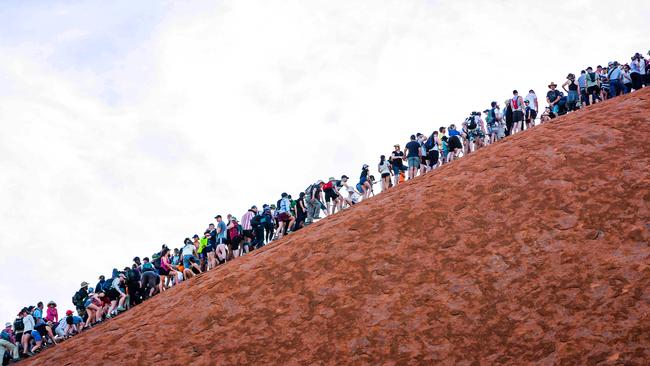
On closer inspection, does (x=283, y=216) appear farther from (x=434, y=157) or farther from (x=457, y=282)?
(x=457, y=282)

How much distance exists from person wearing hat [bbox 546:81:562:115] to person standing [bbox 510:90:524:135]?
1.47 m

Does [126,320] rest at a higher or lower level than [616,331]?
higher

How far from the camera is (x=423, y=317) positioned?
20531mm

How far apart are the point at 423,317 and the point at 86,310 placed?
1527 centimetres

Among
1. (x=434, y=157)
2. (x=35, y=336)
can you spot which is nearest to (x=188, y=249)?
(x=35, y=336)

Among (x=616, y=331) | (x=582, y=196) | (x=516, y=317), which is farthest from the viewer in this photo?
(x=582, y=196)

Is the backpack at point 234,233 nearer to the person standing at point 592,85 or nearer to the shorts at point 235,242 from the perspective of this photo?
the shorts at point 235,242

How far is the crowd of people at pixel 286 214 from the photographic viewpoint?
28.7m

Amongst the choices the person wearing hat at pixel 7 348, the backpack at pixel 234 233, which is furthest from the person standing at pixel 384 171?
the person wearing hat at pixel 7 348

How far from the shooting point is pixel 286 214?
1242 inches

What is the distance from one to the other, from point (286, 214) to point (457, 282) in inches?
454

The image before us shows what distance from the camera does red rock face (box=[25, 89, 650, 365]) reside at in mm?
19016

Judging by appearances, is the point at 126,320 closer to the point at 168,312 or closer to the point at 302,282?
the point at 168,312

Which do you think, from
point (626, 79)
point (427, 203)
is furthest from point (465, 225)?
point (626, 79)
